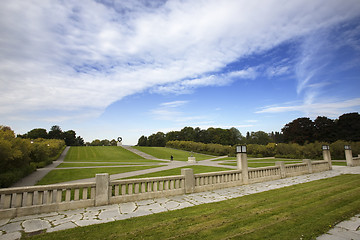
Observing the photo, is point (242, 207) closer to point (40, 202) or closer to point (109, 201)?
point (109, 201)

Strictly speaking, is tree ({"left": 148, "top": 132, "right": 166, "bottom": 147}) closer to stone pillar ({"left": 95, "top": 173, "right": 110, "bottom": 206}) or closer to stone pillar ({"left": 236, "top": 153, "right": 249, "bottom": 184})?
stone pillar ({"left": 236, "top": 153, "right": 249, "bottom": 184})

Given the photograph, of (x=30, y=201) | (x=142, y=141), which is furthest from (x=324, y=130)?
(x=142, y=141)

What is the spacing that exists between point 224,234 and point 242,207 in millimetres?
2250

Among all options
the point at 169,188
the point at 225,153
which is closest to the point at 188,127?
the point at 225,153

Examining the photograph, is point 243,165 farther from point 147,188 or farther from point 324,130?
point 324,130

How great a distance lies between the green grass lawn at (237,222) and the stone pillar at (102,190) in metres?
2.09

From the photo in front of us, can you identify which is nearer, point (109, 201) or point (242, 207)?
point (242, 207)

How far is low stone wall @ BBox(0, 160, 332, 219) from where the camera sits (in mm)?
5809

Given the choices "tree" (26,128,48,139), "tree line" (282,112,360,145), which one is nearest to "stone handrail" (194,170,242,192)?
"tree line" (282,112,360,145)

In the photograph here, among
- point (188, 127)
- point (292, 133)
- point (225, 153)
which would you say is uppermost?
point (188, 127)

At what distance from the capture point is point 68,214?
5895mm

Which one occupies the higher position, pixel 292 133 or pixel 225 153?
pixel 292 133

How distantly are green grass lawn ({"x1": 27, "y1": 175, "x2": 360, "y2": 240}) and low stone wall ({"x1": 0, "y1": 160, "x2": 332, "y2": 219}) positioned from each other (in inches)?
82.9

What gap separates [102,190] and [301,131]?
196 feet
